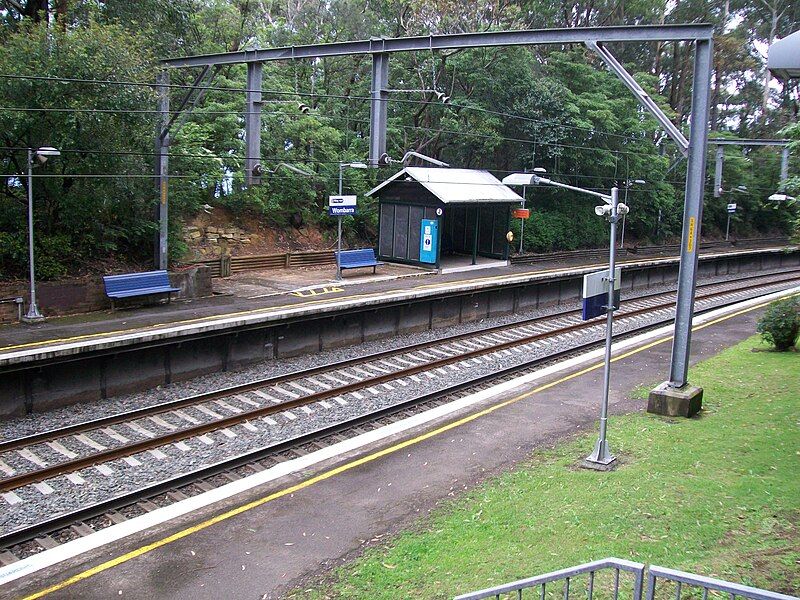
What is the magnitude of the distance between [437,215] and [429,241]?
3.54 feet

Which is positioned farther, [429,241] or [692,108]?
[429,241]

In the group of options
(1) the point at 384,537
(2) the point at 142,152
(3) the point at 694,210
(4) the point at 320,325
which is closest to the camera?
(1) the point at 384,537

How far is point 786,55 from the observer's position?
16.6 feet

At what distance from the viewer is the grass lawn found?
6.66 m

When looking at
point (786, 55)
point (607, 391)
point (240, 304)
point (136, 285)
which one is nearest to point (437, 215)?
point (240, 304)

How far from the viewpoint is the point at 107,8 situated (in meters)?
23.9

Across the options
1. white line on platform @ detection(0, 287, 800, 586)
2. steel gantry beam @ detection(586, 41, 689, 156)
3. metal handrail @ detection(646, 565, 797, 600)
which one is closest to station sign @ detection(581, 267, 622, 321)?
steel gantry beam @ detection(586, 41, 689, 156)

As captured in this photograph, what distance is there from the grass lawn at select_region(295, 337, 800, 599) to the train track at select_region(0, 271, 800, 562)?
11.1 ft

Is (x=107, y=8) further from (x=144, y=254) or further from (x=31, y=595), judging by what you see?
(x=31, y=595)

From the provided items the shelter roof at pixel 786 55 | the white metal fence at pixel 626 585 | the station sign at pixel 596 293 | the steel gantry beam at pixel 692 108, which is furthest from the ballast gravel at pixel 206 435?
the shelter roof at pixel 786 55

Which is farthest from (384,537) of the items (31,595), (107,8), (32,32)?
(107,8)

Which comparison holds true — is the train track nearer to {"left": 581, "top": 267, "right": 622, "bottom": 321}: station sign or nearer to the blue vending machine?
{"left": 581, "top": 267, "right": 622, "bottom": 321}: station sign

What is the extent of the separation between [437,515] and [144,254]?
18584 mm

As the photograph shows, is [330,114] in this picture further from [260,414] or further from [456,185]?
[260,414]
